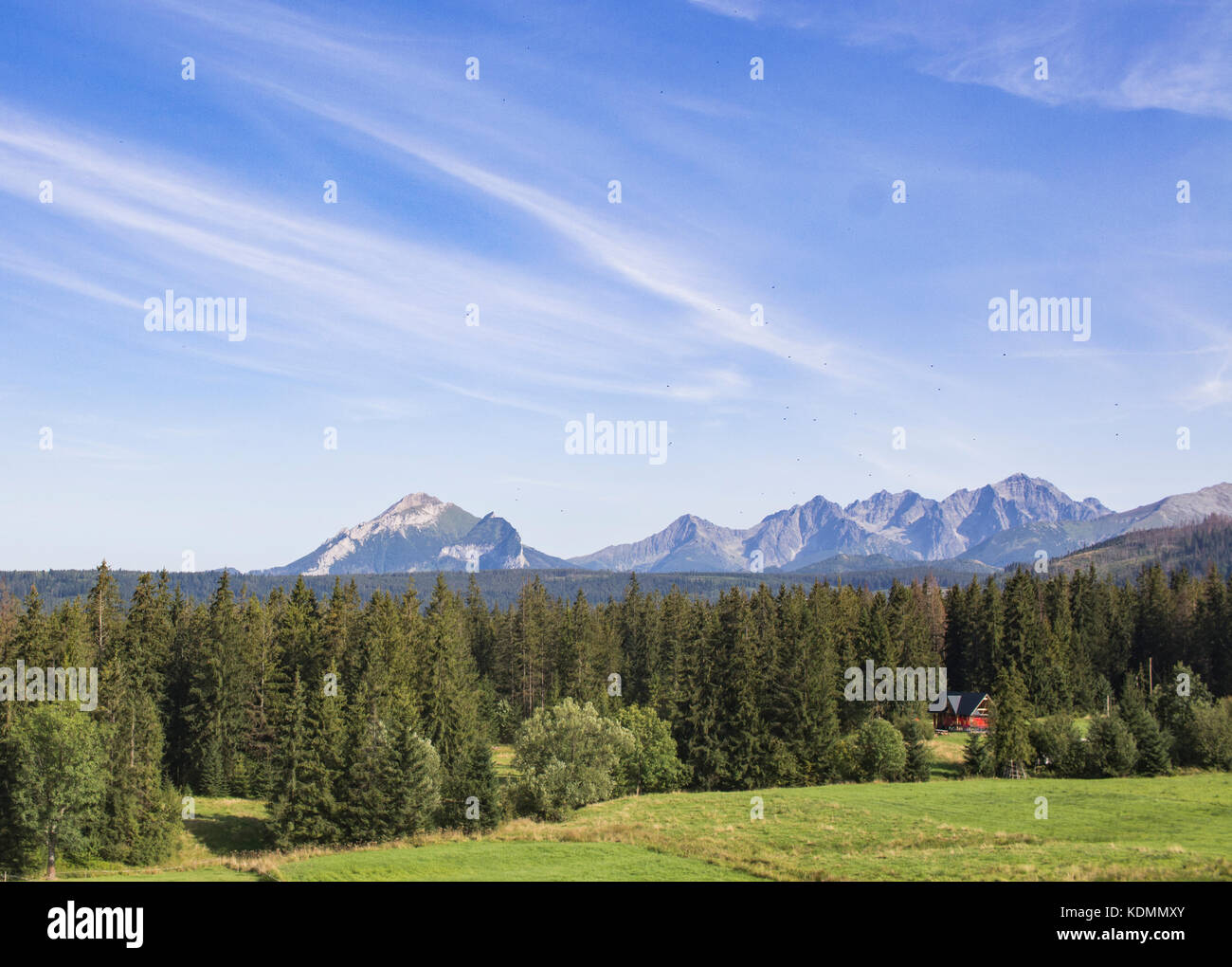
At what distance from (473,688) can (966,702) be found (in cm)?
6024

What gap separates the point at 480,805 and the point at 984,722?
234 ft

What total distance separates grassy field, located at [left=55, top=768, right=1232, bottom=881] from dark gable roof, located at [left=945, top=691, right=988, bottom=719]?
29.4 metres

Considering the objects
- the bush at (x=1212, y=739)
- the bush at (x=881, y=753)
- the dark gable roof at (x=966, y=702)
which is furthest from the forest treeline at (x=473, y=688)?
the bush at (x=1212, y=739)

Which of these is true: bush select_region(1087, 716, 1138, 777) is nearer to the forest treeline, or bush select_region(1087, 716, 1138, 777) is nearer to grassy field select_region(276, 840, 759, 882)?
the forest treeline

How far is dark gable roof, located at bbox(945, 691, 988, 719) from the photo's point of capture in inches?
4250

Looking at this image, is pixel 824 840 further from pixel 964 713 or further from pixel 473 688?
pixel 964 713

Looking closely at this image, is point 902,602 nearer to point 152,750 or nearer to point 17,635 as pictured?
point 152,750

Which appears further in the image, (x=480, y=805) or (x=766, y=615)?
(x=766, y=615)

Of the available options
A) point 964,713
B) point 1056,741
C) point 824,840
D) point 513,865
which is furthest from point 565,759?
point 964,713

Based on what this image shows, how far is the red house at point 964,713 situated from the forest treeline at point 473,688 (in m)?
5.26

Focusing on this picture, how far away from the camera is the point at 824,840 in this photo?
51.2m

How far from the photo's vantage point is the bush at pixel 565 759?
222ft
